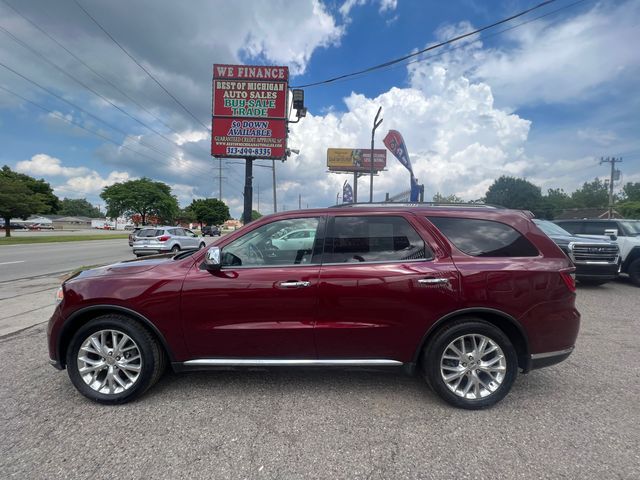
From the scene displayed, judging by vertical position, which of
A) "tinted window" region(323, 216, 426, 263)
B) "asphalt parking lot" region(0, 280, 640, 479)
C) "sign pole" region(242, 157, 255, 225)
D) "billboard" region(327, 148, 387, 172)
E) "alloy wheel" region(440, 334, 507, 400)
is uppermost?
"billboard" region(327, 148, 387, 172)

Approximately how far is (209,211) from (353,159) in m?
42.4

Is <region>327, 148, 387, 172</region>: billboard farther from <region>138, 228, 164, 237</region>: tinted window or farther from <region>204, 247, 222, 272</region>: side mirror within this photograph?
<region>204, 247, 222, 272</region>: side mirror

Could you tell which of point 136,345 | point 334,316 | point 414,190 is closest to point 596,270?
point 334,316

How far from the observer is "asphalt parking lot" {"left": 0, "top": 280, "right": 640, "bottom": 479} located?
200cm

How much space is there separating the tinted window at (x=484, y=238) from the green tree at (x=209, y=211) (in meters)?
83.6

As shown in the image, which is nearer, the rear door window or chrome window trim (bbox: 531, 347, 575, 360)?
chrome window trim (bbox: 531, 347, 575, 360)

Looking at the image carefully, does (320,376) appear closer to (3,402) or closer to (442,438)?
(442,438)

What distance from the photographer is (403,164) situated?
632 inches

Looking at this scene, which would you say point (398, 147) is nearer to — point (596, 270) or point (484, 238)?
point (596, 270)

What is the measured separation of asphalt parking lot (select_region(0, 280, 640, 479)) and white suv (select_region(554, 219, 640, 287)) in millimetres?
6742

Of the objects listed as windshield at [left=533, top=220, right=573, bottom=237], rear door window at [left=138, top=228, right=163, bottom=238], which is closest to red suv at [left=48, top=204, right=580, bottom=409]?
windshield at [left=533, top=220, right=573, bottom=237]

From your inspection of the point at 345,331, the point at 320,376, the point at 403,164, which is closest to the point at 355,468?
the point at 345,331

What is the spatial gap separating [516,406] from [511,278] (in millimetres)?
1116

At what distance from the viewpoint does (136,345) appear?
2.66 metres
